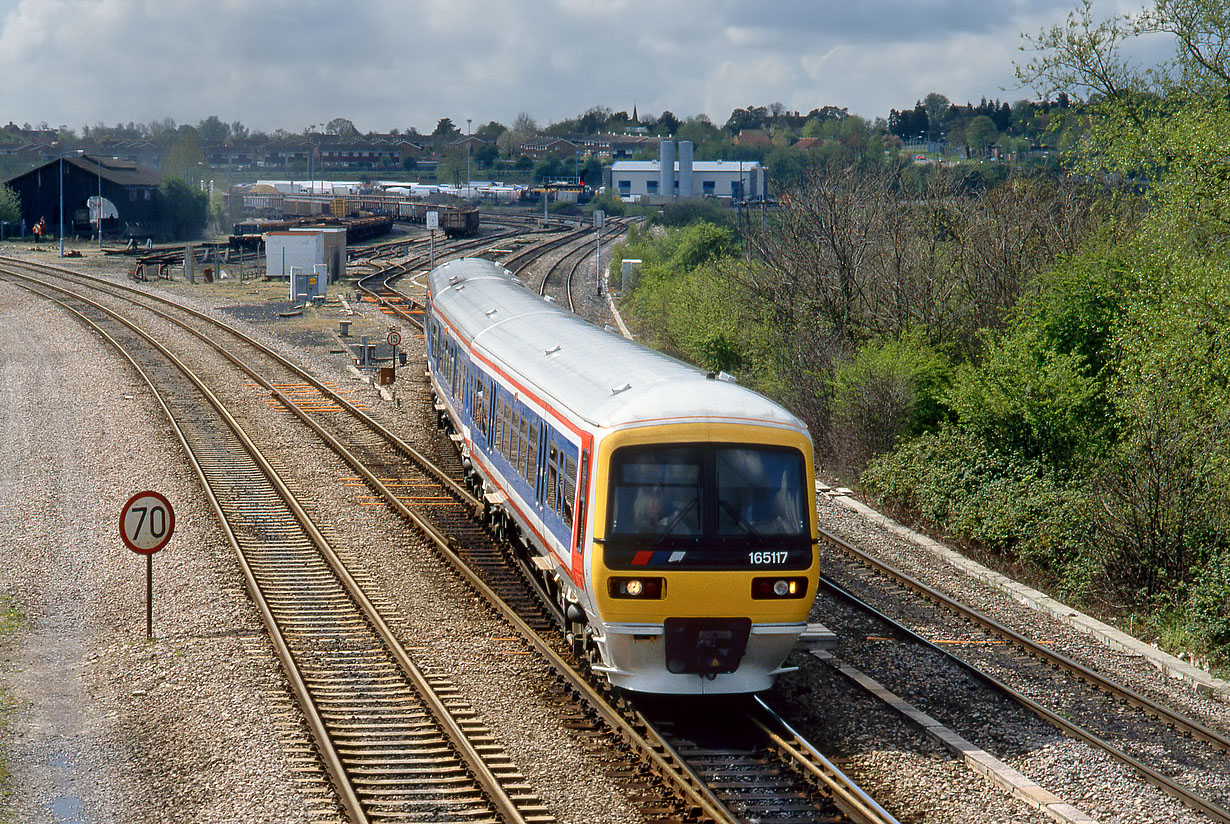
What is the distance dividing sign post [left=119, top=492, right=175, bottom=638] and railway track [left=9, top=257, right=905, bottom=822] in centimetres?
164

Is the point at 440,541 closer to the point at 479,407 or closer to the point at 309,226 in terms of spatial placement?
the point at 479,407

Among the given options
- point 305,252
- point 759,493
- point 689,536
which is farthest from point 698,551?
point 305,252

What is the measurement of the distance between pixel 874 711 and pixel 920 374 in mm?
12711

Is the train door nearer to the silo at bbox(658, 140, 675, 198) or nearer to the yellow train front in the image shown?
the yellow train front

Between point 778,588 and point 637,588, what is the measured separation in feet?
3.93

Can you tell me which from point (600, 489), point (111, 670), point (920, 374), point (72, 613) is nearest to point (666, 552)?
point (600, 489)

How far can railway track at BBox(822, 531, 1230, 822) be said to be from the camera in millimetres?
9820

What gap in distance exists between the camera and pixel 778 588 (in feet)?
32.6

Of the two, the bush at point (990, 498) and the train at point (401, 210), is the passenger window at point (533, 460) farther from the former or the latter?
the train at point (401, 210)

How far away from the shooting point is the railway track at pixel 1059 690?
9.82 m

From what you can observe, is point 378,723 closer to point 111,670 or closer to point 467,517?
point 111,670

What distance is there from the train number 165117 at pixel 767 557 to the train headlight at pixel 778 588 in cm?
16

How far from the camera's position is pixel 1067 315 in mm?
20422

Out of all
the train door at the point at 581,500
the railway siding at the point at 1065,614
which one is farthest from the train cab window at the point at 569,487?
the railway siding at the point at 1065,614
